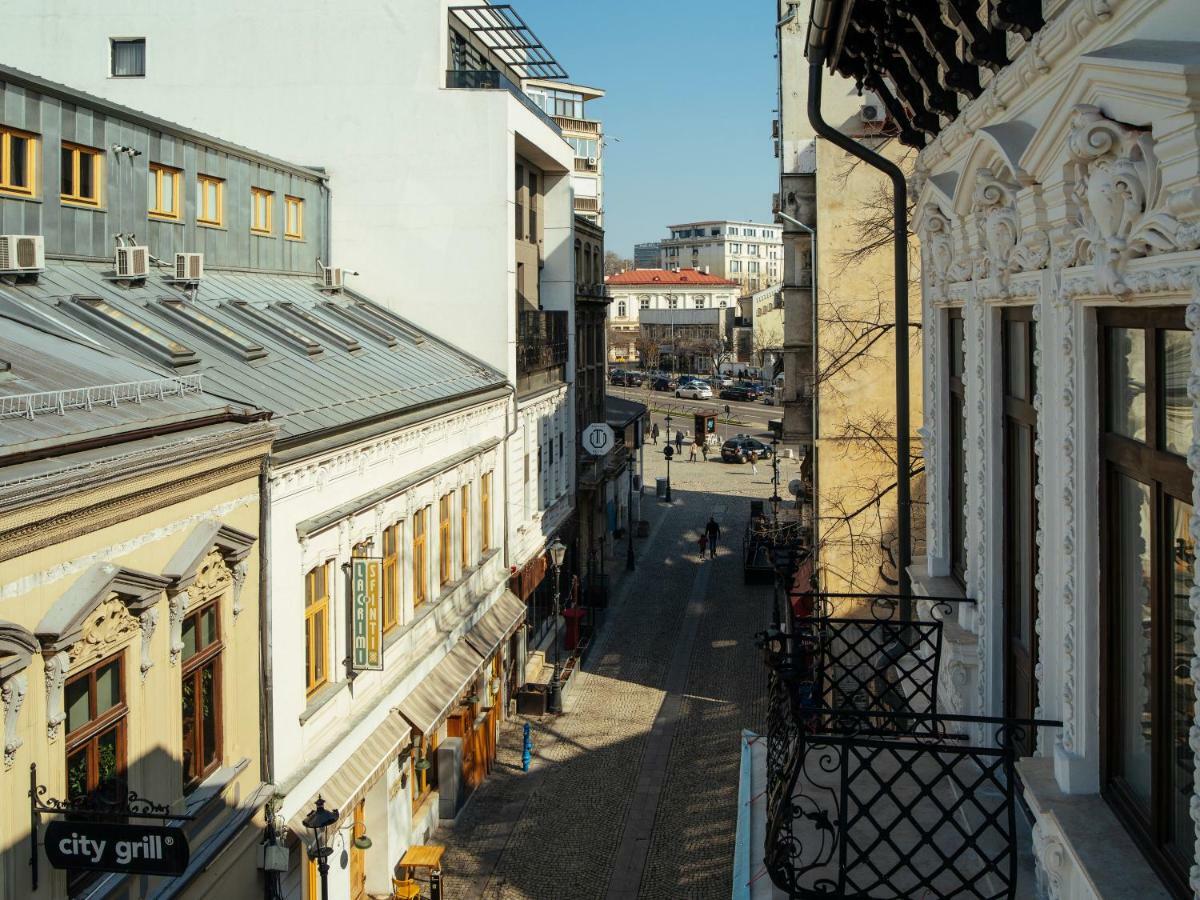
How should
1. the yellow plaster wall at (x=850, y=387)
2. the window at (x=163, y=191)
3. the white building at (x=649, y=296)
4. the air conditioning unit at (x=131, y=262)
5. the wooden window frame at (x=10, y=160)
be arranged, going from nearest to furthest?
the wooden window frame at (x=10, y=160), the air conditioning unit at (x=131, y=262), the window at (x=163, y=191), the yellow plaster wall at (x=850, y=387), the white building at (x=649, y=296)

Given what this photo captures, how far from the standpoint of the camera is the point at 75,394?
11.1m

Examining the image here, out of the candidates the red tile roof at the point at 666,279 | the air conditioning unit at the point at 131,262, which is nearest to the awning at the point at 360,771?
the air conditioning unit at the point at 131,262

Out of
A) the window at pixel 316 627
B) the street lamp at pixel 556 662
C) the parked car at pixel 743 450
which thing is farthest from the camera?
the parked car at pixel 743 450

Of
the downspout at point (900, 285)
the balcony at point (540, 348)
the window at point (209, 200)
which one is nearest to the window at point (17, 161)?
the window at point (209, 200)

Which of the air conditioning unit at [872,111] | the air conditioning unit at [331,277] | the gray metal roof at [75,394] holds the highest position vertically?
the air conditioning unit at [872,111]

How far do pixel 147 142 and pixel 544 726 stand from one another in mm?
14067

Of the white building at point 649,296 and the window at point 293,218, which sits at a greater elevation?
the white building at point 649,296

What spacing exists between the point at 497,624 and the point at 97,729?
47.8 ft

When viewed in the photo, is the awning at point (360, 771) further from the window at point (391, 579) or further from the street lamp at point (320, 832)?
the window at point (391, 579)

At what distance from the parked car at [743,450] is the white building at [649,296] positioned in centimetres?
6996

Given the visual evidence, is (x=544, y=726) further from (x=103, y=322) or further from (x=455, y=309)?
(x=103, y=322)

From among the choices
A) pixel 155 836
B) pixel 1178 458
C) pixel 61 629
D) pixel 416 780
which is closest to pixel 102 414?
pixel 61 629

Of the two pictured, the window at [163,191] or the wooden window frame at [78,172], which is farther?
the window at [163,191]

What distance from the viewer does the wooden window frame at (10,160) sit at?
52.3 feet
